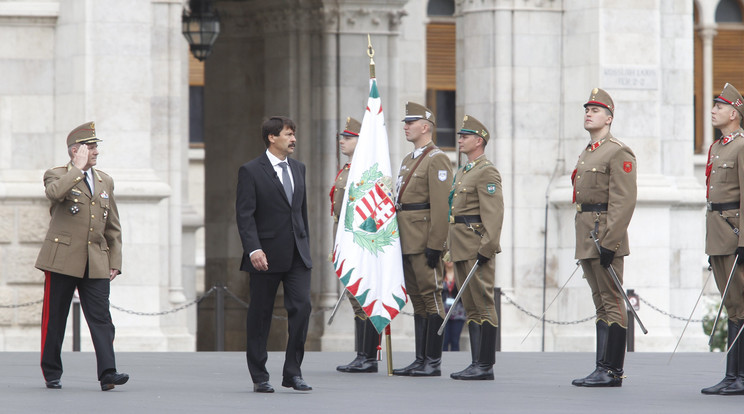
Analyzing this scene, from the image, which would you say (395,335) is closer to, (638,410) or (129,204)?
(129,204)

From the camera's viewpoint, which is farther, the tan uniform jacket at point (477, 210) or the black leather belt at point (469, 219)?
the black leather belt at point (469, 219)

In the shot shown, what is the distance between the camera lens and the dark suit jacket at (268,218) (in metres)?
Result: 11.4

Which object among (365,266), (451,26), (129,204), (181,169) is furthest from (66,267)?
(451,26)

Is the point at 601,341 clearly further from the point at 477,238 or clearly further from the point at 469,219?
the point at 469,219

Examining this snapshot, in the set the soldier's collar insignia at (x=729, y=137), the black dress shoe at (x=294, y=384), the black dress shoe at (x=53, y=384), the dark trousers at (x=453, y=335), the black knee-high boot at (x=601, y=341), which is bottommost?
the dark trousers at (x=453, y=335)

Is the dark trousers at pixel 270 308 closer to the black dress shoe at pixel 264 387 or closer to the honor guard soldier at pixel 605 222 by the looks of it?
the black dress shoe at pixel 264 387

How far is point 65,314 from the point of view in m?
12.0

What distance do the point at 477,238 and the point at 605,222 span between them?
1.15m

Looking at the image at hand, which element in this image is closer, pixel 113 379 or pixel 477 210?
pixel 113 379

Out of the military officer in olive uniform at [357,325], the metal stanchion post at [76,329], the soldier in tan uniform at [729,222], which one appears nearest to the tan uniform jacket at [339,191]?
the military officer in olive uniform at [357,325]

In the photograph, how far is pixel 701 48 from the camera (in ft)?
110

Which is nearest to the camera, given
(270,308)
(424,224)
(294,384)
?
(270,308)

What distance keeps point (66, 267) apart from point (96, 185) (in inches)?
25.2

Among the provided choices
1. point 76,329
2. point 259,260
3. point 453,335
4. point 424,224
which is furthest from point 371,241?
point 453,335
